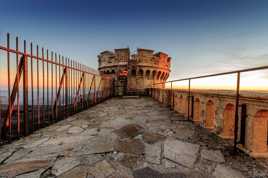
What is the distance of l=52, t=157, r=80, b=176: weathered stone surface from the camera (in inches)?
68.1

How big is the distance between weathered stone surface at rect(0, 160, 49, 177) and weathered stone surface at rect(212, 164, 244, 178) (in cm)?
237

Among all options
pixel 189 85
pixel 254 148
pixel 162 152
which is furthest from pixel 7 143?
pixel 189 85

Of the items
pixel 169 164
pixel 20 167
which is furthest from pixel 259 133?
pixel 20 167

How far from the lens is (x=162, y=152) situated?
7.47 ft

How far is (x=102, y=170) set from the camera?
1.75m

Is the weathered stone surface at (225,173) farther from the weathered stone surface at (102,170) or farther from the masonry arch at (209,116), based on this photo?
the masonry arch at (209,116)

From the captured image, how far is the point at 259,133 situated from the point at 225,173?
1268mm

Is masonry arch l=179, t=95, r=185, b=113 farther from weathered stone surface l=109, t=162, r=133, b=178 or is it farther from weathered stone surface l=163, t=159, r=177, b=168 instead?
weathered stone surface l=109, t=162, r=133, b=178

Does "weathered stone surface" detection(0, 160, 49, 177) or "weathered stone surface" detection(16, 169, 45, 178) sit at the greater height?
"weathered stone surface" detection(16, 169, 45, 178)

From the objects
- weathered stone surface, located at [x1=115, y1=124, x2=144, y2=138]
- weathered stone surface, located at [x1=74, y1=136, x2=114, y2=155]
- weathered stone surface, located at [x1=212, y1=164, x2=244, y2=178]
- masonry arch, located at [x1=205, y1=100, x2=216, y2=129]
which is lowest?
weathered stone surface, located at [x1=115, y1=124, x2=144, y2=138]

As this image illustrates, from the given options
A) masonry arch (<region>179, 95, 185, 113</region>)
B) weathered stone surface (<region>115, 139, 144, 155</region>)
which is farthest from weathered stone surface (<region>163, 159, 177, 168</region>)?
masonry arch (<region>179, 95, 185, 113</region>)

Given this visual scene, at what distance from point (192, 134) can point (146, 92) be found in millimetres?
13670

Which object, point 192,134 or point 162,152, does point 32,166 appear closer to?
point 162,152

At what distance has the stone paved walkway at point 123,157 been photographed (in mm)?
1716
